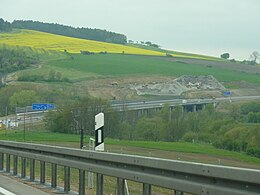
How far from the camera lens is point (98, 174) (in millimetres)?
10773

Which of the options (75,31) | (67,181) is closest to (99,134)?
(67,181)

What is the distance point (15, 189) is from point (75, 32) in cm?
17436

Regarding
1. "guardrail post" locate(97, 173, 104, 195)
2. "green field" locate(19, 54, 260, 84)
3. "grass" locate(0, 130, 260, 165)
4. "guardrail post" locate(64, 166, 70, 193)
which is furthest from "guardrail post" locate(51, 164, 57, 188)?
"green field" locate(19, 54, 260, 84)

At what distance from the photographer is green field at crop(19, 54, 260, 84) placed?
97.4 metres

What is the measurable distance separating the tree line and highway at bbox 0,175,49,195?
16140 centimetres

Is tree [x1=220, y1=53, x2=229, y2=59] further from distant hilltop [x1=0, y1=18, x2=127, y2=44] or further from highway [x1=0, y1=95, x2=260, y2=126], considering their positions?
highway [x1=0, y1=95, x2=260, y2=126]

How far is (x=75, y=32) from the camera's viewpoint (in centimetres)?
18525

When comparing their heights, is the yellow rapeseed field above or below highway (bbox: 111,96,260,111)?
above

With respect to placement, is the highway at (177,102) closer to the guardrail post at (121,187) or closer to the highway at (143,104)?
the highway at (143,104)

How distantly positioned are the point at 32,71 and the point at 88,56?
66.9 feet

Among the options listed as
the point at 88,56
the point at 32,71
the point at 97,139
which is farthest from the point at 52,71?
the point at 97,139

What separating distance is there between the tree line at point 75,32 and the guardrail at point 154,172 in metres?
163

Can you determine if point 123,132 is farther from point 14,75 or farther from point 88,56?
point 88,56

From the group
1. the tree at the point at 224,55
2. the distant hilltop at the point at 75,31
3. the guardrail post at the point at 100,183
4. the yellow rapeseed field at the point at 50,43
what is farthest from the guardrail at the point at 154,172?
the distant hilltop at the point at 75,31
